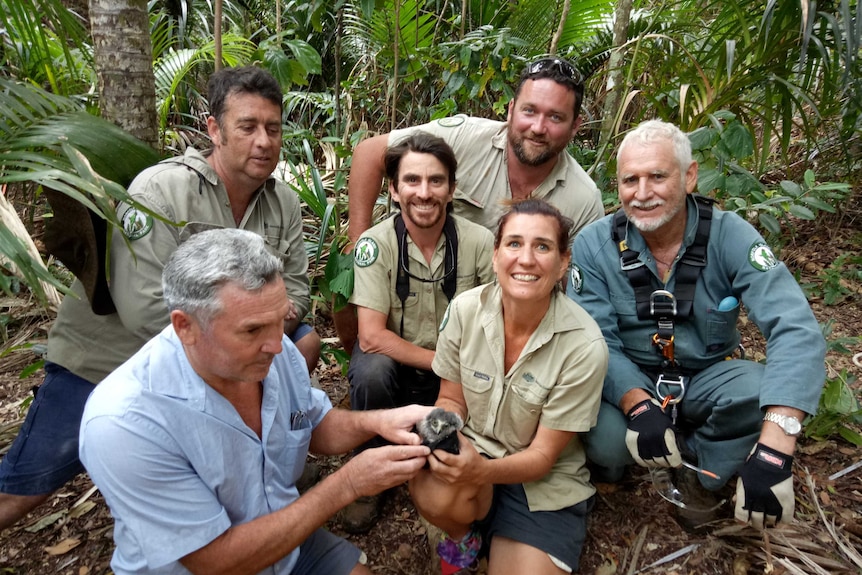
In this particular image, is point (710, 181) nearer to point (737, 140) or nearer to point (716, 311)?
point (737, 140)

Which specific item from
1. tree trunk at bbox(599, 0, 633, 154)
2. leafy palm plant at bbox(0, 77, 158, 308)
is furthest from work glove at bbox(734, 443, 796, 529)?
tree trunk at bbox(599, 0, 633, 154)

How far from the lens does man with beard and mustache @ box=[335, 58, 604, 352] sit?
3.30m

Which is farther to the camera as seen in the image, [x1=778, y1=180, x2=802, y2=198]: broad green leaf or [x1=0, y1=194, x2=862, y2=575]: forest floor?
[x1=778, y1=180, x2=802, y2=198]: broad green leaf

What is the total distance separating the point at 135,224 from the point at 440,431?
1647 millimetres

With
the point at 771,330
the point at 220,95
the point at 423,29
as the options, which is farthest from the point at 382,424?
the point at 423,29

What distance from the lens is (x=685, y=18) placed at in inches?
193

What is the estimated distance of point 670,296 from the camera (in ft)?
8.68

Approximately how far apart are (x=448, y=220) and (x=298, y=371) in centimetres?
126

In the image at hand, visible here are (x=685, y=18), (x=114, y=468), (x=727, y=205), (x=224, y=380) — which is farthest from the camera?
(x=685, y=18)

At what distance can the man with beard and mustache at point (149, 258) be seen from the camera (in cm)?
244

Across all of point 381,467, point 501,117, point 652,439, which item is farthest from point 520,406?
point 501,117

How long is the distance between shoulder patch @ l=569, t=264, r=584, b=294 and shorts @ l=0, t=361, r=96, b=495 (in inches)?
93.9

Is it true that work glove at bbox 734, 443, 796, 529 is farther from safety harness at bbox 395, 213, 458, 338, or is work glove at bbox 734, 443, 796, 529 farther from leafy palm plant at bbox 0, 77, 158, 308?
leafy palm plant at bbox 0, 77, 158, 308

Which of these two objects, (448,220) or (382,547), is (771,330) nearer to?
(448,220)
